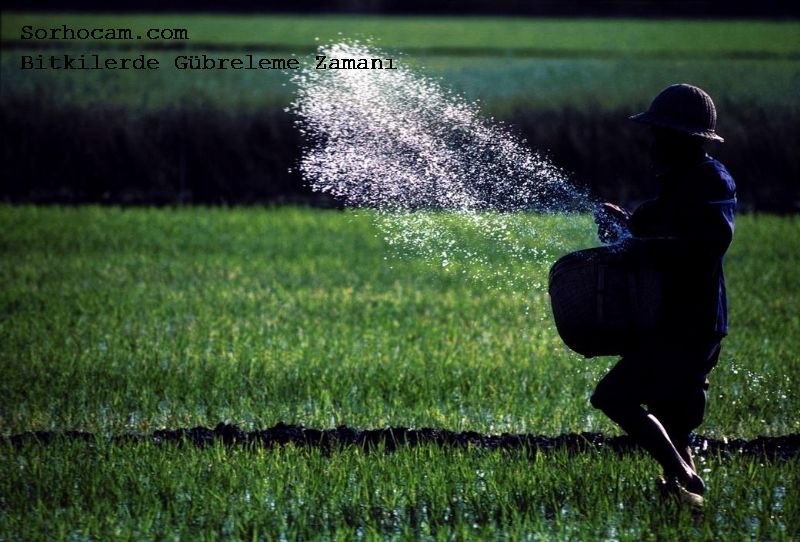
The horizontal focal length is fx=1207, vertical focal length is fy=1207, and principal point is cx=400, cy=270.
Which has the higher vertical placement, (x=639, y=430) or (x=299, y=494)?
(x=639, y=430)

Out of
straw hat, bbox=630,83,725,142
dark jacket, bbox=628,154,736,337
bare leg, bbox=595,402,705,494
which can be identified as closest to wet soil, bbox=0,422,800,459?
bare leg, bbox=595,402,705,494

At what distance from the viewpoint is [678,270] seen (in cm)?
403

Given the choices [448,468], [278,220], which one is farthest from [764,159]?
[448,468]

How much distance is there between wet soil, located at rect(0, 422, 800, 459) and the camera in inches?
199

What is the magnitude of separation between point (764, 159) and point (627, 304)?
493 inches

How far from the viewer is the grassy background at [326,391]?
4.17 m

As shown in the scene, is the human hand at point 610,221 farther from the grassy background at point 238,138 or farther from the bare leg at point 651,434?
the grassy background at point 238,138

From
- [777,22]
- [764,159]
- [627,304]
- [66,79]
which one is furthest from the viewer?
[777,22]

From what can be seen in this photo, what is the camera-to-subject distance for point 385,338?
7.50 m

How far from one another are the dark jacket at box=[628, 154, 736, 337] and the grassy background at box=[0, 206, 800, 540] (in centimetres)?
68

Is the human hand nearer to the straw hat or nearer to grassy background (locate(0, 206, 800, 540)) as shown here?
the straw hat

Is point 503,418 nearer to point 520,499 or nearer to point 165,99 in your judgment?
point 520,499

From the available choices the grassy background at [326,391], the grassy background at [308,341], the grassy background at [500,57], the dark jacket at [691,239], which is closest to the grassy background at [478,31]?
the grassy background at [500,57]

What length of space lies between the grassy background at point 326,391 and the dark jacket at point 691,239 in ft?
2.23
